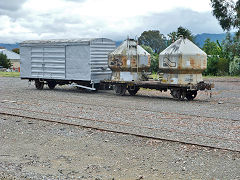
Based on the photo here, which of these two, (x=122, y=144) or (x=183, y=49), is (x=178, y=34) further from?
(x=122, y=144)

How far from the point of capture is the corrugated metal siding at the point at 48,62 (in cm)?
2316

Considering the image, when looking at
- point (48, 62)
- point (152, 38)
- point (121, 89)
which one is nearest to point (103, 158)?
point (121, 89)

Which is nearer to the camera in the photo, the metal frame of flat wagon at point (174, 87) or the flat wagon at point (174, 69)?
the metal frame of flat wagon at point (174, 87)

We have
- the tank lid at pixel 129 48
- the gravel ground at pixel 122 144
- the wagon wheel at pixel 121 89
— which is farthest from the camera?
the wagon wheel at pixel 121 89

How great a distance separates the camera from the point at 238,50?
42.7 meters

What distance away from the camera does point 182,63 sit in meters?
18.7

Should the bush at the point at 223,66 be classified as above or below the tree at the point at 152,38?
below

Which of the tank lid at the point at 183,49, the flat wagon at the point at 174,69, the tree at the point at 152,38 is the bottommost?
the flat wagon at the point at 174,69

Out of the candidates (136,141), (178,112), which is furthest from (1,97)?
(136,141)

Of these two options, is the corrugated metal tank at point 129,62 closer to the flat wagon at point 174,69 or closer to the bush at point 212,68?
the flat wagon at point 174,69

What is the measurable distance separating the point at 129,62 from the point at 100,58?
2.33 meters

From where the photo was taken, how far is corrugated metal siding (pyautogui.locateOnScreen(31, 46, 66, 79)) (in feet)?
76.0

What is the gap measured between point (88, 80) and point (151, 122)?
9662 millimetres

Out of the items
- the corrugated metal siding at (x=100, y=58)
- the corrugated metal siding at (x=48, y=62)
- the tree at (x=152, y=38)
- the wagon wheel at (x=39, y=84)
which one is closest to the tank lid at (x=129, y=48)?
the corrugated metal siding at (x=100, y=58)
